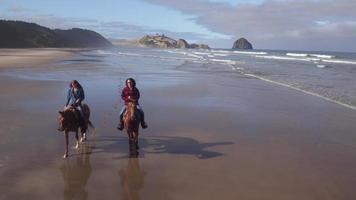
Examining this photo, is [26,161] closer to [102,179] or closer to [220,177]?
[102,179]

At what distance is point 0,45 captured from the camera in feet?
294

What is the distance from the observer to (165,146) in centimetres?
1020

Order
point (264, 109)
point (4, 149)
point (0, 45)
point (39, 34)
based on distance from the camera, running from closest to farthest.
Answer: point (4, 149)
point (264, 109)
point (0, 45)
point (39, 34)

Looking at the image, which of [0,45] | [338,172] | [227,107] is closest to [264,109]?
[227,107]

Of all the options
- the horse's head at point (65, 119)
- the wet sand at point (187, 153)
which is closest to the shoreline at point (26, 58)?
the wet sand at point (187, 153)

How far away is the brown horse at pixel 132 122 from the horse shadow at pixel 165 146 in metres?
0.32

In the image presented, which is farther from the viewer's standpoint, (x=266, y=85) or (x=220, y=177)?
(x=266, y=85)

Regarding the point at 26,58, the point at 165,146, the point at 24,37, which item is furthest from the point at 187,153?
the point at 24,37

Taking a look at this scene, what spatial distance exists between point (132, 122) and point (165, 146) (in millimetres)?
1287

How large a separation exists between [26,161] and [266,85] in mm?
17547

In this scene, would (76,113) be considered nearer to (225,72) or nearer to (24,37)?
(225,72)

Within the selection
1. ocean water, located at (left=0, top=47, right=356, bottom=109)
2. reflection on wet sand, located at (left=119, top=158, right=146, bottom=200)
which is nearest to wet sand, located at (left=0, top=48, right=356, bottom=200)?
reflection on wet sand, located at (left=119, top=158, right=146, bottom=200)

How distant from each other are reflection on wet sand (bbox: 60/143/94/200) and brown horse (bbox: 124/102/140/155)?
93 cm

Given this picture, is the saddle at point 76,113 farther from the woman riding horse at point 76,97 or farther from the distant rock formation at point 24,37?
the distant rock formation at point 24,37
